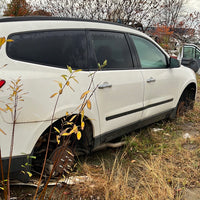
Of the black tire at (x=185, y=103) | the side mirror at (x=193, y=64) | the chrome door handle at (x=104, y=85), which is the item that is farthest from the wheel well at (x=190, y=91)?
the side mirror at (x=193, y=64)

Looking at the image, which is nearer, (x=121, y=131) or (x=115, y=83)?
(x=115, y=83)

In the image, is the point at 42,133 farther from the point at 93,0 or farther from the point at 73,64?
the point at 93,0

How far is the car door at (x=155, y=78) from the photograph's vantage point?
3490 millimetres

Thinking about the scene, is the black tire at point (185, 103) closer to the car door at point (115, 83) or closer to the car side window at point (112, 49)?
the car door at point (115, 83)

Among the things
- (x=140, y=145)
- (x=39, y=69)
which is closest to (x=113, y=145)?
(x=140, y=145)

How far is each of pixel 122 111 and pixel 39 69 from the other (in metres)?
1.23

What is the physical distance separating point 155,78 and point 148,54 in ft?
→ 1.29

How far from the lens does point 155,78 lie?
360 centimetres

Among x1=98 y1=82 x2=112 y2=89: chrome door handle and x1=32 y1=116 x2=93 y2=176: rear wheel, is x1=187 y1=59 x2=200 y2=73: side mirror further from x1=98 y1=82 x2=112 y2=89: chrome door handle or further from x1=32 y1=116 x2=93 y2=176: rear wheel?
x1=32 y1=116 x2=93 y2=176: rear wheel

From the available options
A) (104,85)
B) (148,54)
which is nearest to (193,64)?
(148,54)

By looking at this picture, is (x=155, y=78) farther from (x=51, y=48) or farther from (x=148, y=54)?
(x=51, y=48)

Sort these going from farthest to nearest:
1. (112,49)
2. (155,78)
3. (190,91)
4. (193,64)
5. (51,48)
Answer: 1. (193,64)
2. (190,91)
3. (155,78)
4. (112,49)
5. (51,48)

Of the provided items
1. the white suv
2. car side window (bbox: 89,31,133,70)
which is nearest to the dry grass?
the white suv

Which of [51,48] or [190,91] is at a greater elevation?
[51,48]
